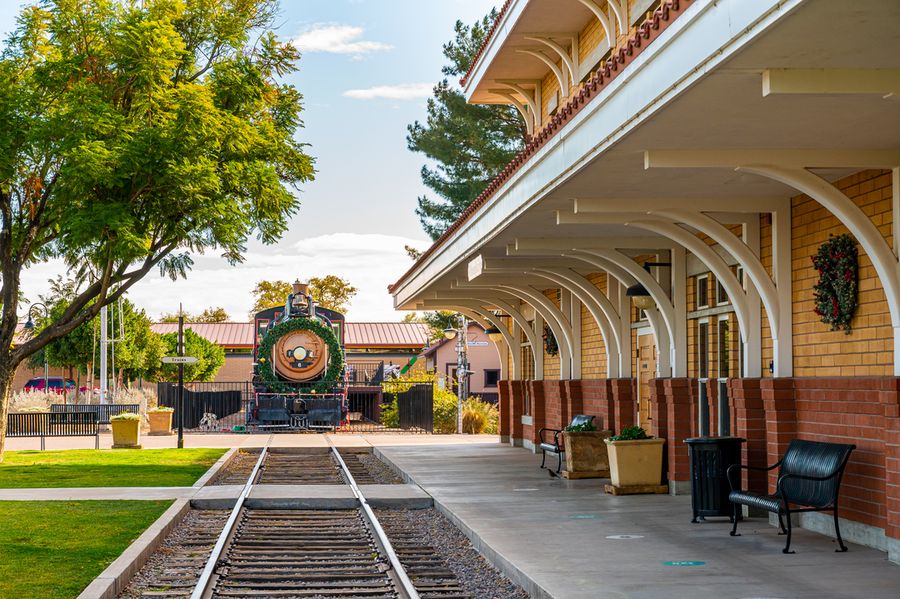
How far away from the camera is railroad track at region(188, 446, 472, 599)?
31.5 feet

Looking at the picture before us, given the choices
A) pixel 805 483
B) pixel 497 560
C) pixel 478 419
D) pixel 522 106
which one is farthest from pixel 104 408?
pixel 805 483

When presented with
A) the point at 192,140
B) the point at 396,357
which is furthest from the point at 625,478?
the point at 396,357

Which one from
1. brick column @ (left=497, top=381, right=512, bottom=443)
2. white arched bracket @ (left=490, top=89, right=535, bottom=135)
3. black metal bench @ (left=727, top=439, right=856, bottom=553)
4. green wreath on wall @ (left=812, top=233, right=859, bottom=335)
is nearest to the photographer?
black metal bench @ (left=727, top=439, right=856, bottom=553)

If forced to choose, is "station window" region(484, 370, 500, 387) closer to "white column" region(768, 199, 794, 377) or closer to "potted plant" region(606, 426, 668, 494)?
"potted plant" region(606, 426, 668, 494)

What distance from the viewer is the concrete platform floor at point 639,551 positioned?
8.72m

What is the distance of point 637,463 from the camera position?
615 inches

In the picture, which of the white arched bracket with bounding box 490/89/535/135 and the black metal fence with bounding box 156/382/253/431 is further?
the black metal fence with bounding box 156/382/253/431

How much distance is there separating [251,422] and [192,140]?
57.6 ft

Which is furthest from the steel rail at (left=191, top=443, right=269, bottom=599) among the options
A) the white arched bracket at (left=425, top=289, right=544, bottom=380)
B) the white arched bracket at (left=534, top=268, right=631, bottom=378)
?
the white arched bracket at (left=425, top=289, right=544, bottom=380)

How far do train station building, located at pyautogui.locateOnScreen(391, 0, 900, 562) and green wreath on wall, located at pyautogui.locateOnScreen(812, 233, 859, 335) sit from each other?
0.06 feet

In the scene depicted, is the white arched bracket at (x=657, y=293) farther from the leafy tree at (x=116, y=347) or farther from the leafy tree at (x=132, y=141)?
the leafy tree at (x=116, y=347)

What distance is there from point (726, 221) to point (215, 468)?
11.7 meters

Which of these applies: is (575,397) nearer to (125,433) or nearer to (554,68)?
(554,68)

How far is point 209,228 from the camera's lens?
2439 cm
